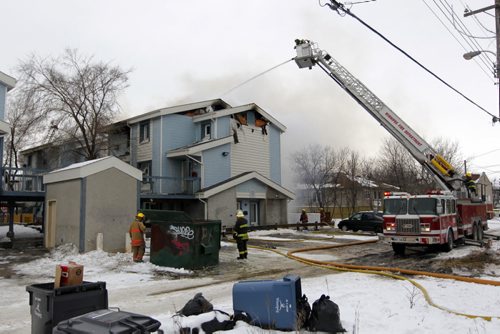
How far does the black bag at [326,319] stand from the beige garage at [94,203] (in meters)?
10.9

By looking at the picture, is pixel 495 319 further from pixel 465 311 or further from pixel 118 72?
pixel 118 72

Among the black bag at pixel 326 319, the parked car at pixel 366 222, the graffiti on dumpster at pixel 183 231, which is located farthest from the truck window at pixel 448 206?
the black bag at pixel 326 319

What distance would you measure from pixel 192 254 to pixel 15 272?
500 cm

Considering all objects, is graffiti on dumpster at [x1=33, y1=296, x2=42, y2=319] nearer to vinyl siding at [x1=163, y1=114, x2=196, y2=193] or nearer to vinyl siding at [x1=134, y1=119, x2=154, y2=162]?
vinyl siding at [x1=163, y1=114, x2=196, y2=193]

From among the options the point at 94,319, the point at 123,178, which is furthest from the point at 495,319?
the point at 123,178

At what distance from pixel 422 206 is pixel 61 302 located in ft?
43.0

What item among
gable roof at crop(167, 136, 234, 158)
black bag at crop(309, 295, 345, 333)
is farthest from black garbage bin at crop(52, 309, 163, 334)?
gable roof at crop(167, 136, 234, 158)

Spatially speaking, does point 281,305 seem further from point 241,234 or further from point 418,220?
point 418,220

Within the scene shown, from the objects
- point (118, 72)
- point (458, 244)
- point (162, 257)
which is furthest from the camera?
point (118, 72)

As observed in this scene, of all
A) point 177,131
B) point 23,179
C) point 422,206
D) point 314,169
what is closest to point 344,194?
point 314,169

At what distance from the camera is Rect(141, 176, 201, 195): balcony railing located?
86.3ft

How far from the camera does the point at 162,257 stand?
1240 centimetres

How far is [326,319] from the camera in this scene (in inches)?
216

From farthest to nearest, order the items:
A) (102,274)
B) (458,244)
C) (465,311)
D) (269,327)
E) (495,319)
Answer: (458,244) < (102,274) < (465,311) < (495,319) < (269,327)
